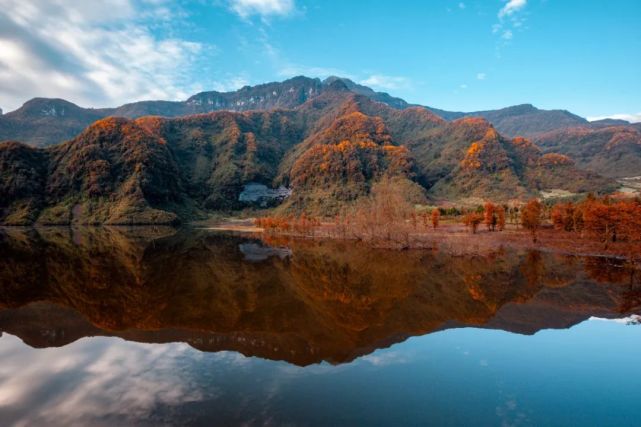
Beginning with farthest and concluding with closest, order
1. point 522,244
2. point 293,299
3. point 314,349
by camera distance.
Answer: point 522,244
point 293,299
point 314,349

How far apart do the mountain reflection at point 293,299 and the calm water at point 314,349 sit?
222mm

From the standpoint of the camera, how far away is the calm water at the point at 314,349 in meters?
15.9

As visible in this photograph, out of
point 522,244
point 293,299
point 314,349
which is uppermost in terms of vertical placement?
point 314,349

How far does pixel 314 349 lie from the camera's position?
76.9 feet

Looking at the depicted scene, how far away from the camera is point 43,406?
50.5 ft

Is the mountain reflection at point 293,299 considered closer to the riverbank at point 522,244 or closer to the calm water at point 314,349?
the calm water at point 314,349

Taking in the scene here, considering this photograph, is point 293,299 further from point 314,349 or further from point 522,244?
point 522,244

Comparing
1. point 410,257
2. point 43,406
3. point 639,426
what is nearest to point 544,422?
point 639,426

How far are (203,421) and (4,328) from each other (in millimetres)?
21199

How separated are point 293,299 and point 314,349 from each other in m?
13.1

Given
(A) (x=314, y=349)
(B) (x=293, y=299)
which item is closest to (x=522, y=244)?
(B) (x=293, y=299)

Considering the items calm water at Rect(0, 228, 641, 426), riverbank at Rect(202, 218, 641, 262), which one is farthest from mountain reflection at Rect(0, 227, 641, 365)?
riverbank at Rect(202, 218, 641, 262)

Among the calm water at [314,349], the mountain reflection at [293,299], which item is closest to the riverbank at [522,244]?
the mountain reflection at [293,299]

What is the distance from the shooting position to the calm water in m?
15.9
